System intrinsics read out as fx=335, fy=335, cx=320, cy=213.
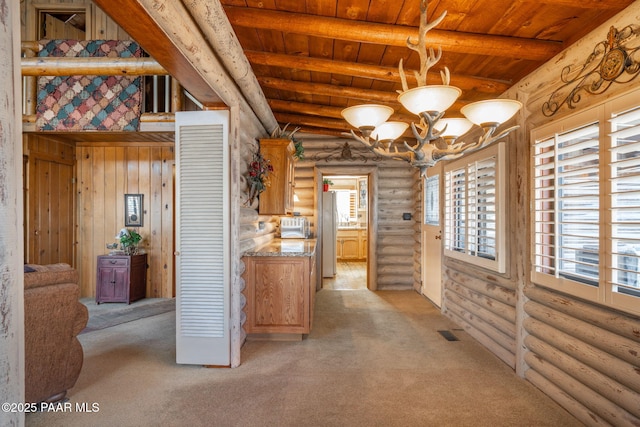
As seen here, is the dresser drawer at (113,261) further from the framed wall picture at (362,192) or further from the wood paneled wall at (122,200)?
the framed wall picture at (362,192)

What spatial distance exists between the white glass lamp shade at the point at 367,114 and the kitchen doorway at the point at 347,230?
12.8 ft

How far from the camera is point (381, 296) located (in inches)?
224

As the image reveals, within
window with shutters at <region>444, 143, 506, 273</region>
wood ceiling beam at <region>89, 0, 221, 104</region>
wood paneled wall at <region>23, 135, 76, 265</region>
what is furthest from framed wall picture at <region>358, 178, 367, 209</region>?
wood ceiling beam at <region>89, 0, 221, 104</region>

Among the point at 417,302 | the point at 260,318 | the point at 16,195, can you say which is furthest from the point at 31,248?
the point at 417,302

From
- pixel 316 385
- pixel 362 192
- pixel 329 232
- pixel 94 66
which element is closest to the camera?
pixel 316 385

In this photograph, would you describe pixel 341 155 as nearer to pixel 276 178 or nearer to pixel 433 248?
pixel 276 178

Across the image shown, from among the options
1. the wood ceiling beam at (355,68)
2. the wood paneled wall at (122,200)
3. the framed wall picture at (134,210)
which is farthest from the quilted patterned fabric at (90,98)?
the wood ceiling beam at (355,68)

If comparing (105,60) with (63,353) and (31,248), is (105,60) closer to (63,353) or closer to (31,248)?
A: (63,353)

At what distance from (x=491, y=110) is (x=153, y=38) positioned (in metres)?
2.02

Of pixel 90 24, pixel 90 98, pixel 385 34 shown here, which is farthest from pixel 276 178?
pixel 90 24

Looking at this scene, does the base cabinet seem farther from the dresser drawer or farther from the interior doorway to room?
the interior doorway to room

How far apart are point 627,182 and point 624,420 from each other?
1.38 metres

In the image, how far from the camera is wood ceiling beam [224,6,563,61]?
251 centimetres

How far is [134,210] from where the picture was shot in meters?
5.62
